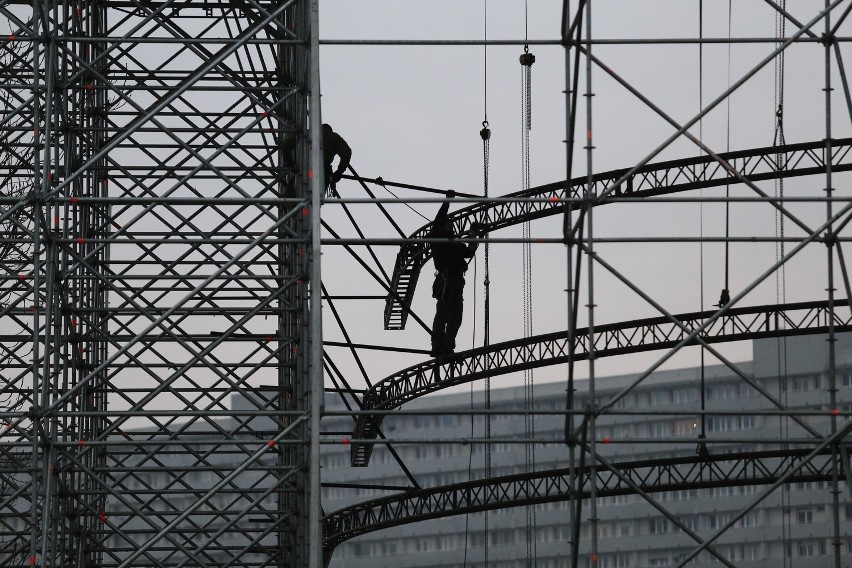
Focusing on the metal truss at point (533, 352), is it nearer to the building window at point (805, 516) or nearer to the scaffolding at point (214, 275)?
the scaffolding at point (214, 275)

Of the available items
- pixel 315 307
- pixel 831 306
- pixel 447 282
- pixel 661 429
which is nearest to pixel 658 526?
pixel 661 429

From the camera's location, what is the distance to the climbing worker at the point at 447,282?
23000 mm

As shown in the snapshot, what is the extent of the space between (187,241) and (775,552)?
6897cm

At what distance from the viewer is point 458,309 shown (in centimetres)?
2445

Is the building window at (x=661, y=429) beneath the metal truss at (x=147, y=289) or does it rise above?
above

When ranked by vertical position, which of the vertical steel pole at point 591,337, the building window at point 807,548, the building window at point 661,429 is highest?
the building window at point 661,429

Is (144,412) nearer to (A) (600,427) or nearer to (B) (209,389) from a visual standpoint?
(B) (209,389)

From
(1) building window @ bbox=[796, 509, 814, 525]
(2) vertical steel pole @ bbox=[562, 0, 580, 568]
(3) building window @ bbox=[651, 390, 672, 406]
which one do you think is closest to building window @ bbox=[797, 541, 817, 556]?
(1) building window @ bbox=[796, 509, 814, 525]

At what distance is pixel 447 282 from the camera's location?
24.0m

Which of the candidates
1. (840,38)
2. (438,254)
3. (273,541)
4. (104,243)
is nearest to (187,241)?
(104,243)

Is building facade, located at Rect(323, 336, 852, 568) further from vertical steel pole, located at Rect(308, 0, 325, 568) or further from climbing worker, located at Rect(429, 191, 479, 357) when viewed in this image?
vertical steel pole, located at Rect(308, 0, 325, 568)

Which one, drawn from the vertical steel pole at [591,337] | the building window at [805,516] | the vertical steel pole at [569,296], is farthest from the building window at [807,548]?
the vertical steel pole at [591,337]

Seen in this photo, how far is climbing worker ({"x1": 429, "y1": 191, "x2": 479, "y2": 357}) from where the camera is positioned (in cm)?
2300

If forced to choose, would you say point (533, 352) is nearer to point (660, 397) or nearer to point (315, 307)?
point (315, 307)
